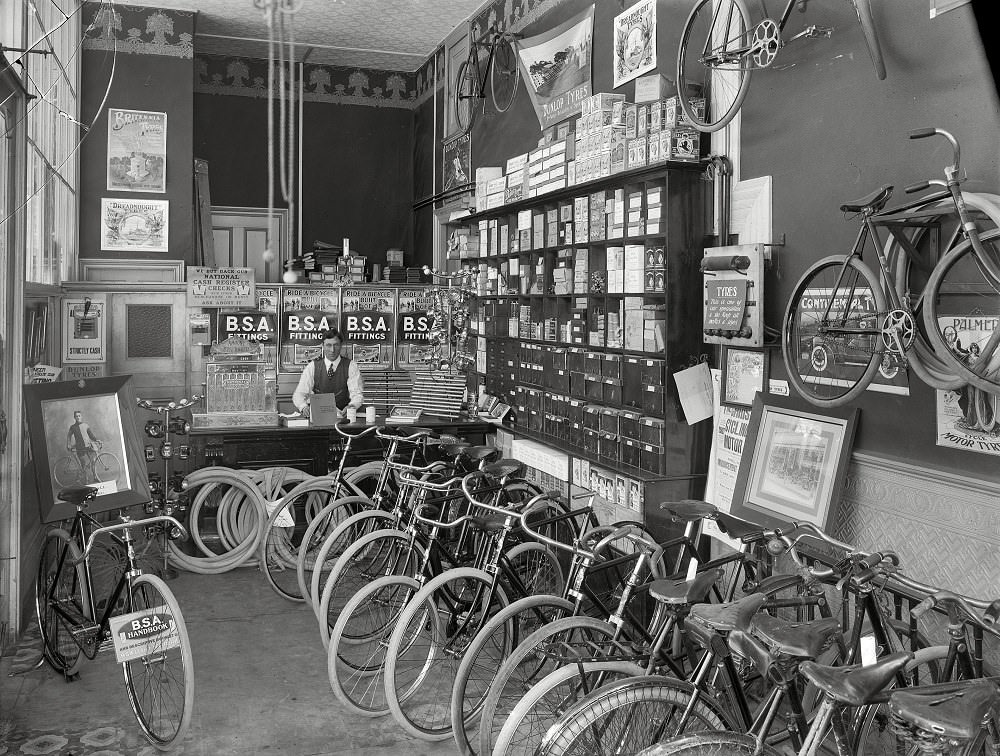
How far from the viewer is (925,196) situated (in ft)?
10.5

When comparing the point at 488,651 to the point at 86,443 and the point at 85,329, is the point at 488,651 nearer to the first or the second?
the point at 86,443

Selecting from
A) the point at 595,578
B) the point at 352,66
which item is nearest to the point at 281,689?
the point at 595,578

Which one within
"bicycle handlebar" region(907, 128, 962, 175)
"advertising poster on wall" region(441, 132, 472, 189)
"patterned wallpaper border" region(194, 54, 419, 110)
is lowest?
"bicycle handlebar" region(907, 128, 962, 175)

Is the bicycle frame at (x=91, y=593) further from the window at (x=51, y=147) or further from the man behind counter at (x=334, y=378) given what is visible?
the man behind counter at (x=334, y=378)

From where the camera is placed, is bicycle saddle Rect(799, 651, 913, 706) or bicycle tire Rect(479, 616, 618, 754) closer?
bicycle saddle Rect(799, 651, 913, 706)

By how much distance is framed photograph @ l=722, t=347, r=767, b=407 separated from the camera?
4211 mm

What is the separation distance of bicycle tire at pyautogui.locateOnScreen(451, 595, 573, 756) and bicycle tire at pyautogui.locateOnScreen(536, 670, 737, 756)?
33.8 inches

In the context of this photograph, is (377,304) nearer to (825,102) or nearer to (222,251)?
(222,251)

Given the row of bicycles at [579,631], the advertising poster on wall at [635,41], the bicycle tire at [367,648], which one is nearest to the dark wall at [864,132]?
the row of bicycles at [579,631]

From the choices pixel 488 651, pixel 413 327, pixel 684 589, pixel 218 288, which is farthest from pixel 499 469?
pixel 218 288

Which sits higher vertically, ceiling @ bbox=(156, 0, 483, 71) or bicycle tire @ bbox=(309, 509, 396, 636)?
ceiling @ bbox=(156, 0, 483, 71)

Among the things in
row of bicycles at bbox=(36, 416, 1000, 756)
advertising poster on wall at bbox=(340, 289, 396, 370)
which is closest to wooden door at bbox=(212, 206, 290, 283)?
advertising poster on wall at bbox=(340, 289, 396, 370)

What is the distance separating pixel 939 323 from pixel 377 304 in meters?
5.77

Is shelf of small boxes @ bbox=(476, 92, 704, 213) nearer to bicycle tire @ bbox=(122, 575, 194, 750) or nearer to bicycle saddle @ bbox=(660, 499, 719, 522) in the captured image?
bicycle saddle @ bbox=(660, 499, 719, 522)
